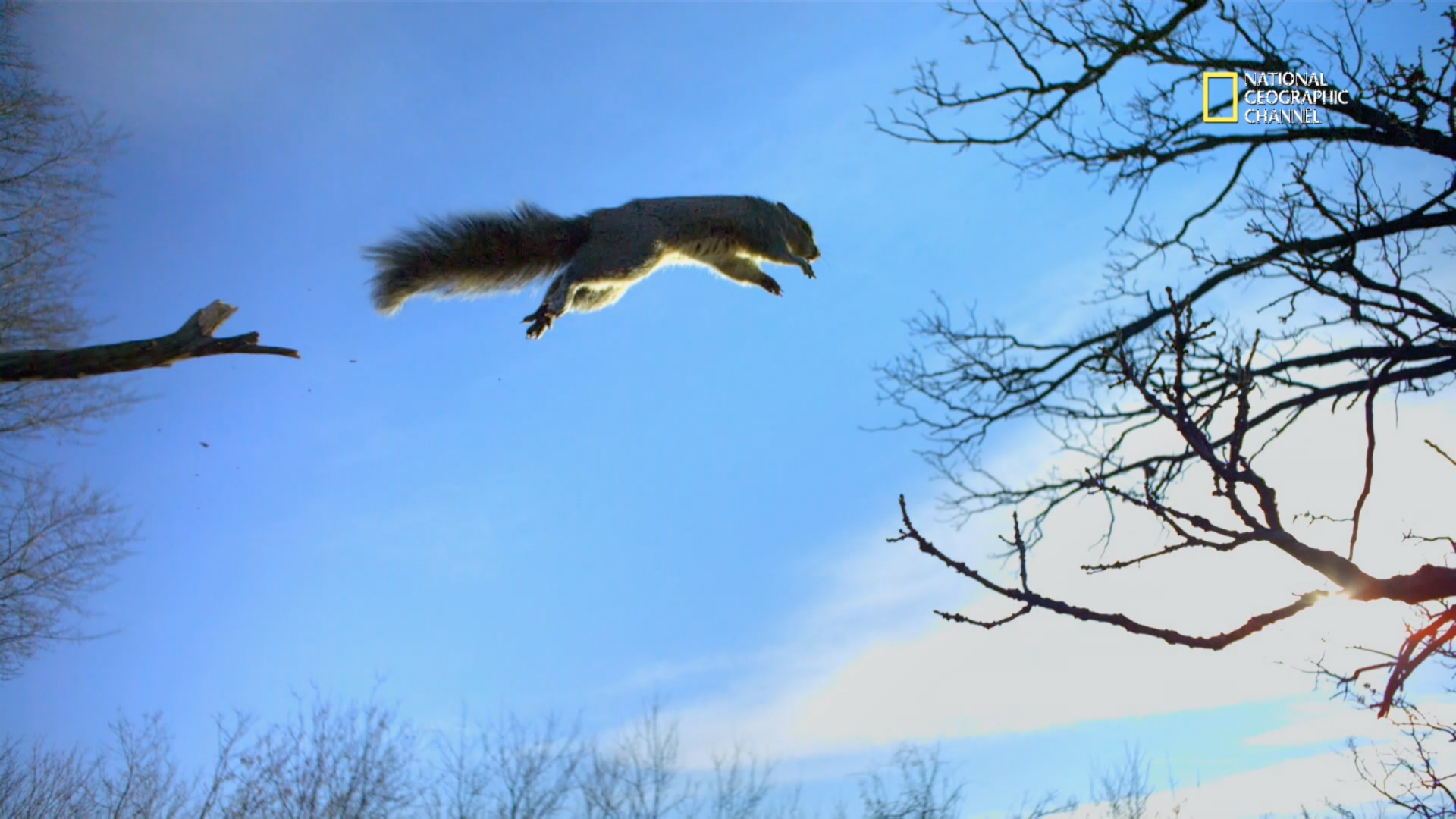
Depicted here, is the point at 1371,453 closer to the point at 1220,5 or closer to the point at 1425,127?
the point at 1425,127

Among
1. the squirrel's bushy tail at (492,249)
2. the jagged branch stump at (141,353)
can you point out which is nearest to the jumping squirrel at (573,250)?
the squirrel's bushy tail at (492,249)

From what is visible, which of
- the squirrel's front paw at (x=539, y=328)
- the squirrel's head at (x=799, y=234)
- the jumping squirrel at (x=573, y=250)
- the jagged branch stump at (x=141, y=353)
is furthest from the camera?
the squirrel's head at (x=799, y=234)

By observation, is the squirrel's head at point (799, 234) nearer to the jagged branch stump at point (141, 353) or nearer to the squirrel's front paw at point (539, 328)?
the squirrel's front paw at point (539, 328)

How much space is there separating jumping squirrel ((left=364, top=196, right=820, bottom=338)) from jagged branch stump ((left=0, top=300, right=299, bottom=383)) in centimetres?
160

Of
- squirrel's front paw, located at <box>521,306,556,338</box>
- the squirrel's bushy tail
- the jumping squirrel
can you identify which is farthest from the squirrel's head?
squirrel's front paw, located at <box>521,306,556,338</box>

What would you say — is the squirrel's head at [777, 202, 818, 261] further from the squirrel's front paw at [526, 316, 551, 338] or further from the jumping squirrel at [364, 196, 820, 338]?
the squirrel's front paw at [526, 316, 551, 338]

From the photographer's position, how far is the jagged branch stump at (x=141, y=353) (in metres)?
5.18

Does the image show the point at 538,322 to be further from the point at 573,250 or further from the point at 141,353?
the point at 141,353

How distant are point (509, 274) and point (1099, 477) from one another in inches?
193

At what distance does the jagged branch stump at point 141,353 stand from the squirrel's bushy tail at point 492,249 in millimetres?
1766

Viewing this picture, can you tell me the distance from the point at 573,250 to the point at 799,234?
86.1 inches

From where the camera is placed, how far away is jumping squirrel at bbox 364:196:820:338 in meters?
6.84

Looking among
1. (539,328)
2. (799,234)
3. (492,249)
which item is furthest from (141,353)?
(799,234)

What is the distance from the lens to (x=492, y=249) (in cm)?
726
